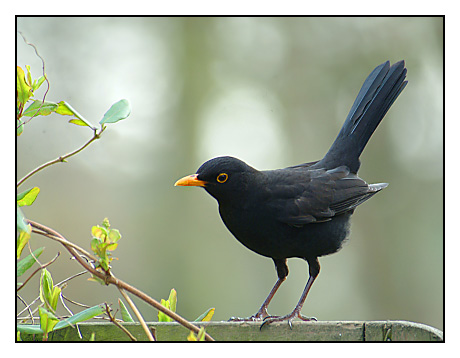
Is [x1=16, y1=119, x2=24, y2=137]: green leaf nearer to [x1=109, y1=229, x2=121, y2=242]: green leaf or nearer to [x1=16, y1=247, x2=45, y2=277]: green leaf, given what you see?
[x1=16, y1=247, x2=45, y2=277]: green leaf

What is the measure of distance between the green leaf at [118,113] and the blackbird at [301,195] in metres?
1.10

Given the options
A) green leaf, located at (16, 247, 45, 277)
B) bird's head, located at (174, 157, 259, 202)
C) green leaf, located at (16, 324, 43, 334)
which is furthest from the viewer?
bird's head, located at (174, 157, 259, 202)

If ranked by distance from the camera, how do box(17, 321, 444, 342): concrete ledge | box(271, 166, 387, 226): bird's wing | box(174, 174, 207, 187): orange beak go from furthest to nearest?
box(271, 166, 387, 226): bird's wing < box(174, 174, 207, 187): orange beak < box(17, 321, 444, 342): concrete ledge

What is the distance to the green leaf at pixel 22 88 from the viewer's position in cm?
224

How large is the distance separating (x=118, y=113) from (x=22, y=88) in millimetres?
429

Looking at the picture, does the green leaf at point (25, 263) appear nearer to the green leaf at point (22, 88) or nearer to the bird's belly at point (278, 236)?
the green leaf at point (22, 88)

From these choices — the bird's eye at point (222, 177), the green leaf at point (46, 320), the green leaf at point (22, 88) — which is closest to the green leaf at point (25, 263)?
the green leaf at point (46, 320)

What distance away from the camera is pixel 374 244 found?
984cm

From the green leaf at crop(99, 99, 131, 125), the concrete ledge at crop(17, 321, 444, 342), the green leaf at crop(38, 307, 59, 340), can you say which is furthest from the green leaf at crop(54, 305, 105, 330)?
the green leaf at crop(99, 99, 131, 125)

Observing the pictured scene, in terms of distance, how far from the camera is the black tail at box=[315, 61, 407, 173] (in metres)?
4.50

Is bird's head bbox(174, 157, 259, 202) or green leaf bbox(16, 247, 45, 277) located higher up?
bird's head bbox(174, 157, 259, 202)

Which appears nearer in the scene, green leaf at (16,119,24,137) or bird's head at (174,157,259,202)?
green leaf at (16,119,24,137)

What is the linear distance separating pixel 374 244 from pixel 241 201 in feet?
22.3

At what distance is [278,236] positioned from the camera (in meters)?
3.64
